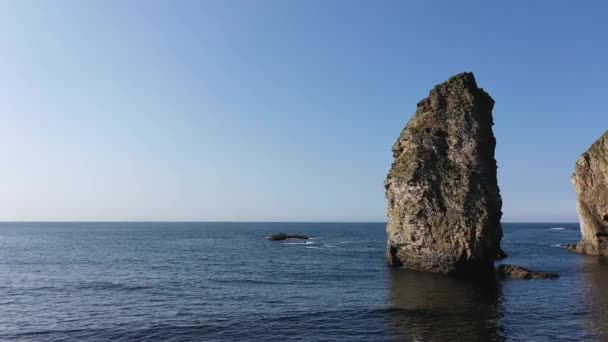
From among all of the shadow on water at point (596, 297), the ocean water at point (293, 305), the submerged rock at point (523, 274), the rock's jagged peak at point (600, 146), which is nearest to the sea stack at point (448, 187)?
the submerged rock at point (523, 274)

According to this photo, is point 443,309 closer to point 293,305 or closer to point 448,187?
point 293,305

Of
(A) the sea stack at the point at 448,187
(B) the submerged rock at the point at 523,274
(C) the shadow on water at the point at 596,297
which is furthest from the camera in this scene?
(A) the sea stack at the point at 448,187

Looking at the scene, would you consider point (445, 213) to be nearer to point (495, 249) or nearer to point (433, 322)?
point (495, 249)

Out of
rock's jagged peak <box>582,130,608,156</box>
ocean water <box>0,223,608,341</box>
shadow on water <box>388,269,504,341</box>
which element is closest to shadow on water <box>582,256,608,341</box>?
ocean water <box>0,223,608,341</box>

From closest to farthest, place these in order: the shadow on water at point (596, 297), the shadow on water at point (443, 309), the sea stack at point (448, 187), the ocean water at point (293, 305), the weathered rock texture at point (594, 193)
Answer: the shadow on water at point (443, 309)
the ocean water at point (293, 305)
the shadow on water at point (596, 297)
the sea stack at point (448, 187)
the weathered rock texture at point (594, 193)

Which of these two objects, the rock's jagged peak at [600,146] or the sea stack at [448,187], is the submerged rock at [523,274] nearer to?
the sea stack at [448,187]

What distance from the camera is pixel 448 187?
55625mm

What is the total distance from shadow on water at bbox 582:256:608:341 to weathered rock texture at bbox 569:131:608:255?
959 cm

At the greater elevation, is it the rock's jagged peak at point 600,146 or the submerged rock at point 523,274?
the rock's jagged peak at point 600,146

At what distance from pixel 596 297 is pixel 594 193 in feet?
137

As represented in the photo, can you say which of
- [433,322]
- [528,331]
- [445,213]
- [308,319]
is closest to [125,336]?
[308,319]

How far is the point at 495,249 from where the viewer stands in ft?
188

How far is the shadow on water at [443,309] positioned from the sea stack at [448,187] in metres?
3.70

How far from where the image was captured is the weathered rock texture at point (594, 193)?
75.4 m
